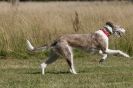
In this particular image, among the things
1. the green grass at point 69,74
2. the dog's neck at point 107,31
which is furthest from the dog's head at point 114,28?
the green grass at point 69,74

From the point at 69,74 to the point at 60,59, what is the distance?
3284 millimetres

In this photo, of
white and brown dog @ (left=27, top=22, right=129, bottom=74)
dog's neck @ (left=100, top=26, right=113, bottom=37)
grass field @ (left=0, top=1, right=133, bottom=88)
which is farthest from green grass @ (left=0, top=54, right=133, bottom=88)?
dog's neck @ (left=100, top=26, right=113, bottom=37)

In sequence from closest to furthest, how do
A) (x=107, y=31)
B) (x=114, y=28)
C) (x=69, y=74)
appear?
(x=69, y=74)
(x=107, y=31)
(x=114, y=28)

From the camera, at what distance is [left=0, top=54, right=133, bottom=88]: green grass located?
11.4 meters

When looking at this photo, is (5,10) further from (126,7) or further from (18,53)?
(126,7)

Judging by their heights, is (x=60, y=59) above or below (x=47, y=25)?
below

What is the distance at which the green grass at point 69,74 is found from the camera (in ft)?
37.5

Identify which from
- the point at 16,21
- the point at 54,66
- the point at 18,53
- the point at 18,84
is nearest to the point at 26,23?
the point at 16,21

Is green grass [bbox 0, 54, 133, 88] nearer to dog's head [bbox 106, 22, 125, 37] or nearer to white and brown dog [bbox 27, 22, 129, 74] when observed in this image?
white and brown dog [bbox 27, 22, 129, 74]

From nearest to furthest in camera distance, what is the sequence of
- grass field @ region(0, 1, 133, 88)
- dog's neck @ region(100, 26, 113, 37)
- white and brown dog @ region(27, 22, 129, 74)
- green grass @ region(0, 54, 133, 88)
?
green grass @ region(0, 54, 133, 88) → grass field @ region(0, 1, 133, 88) → white and brown dog @ region(27, 22, 129, 74) → dog's neck @ region(100, 26, 113, 37)

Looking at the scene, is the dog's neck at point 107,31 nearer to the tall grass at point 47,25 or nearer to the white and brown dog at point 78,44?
the white and brown dog at point 78,44

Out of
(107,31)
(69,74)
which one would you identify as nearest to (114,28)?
(107,31)

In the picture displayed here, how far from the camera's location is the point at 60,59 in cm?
1650

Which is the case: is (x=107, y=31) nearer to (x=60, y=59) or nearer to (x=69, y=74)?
(x=69, y=74)
